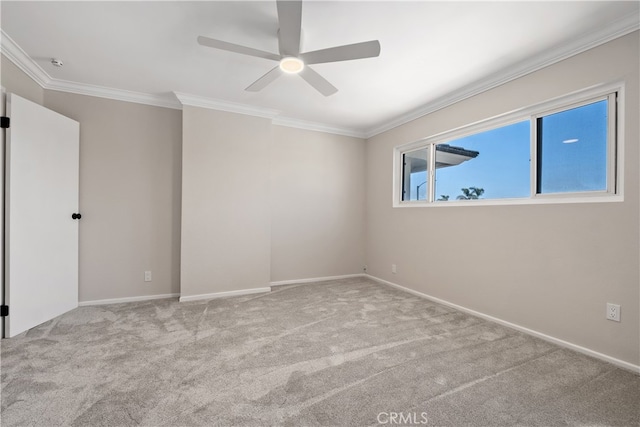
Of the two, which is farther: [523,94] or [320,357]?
[523,94]

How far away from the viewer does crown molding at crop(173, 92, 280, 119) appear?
3.32m

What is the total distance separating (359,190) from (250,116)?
2.12m

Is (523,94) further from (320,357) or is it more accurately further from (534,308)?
(320,357)

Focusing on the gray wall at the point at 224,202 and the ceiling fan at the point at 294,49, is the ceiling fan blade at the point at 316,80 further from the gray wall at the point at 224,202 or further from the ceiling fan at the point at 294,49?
the gray wall at the point at 224,202

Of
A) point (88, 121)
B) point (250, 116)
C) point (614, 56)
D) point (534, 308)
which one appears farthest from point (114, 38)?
point (534, 308)

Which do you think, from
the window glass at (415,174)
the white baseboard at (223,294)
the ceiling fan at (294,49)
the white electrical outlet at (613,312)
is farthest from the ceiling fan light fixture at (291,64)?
the white electrical outlet at (613,312)

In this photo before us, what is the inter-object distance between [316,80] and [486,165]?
6.78 feet

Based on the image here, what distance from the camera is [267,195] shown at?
381 cm

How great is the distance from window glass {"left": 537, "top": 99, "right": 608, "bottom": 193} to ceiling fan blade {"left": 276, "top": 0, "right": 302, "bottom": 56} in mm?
2290

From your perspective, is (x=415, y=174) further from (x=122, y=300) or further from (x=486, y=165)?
(x=122, y=300)

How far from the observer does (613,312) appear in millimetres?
1984

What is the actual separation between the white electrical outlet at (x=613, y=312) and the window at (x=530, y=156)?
0.83 metres
